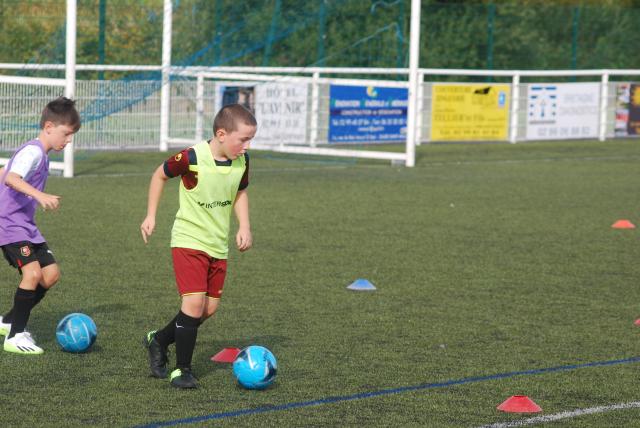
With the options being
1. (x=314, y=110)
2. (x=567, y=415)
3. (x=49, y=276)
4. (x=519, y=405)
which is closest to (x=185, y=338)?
(x=49, y=276)

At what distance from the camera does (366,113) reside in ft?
67.6

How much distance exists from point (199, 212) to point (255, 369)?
0.85 m

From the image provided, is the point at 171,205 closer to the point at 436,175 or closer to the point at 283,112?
the point at 436,175

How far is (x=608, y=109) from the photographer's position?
26.6 m

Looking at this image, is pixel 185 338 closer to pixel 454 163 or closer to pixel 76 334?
pixel 76 334

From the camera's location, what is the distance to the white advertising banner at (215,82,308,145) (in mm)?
20219

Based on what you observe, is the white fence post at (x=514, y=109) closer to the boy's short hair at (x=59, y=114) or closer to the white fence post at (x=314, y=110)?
the white fence post at (x=314, y=110)

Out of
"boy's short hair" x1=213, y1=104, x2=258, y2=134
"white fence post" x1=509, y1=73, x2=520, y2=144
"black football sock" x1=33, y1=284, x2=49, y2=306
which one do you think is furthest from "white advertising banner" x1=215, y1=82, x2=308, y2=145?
"boy's short hair" x1=213, y1=104, x2=258, y2=134

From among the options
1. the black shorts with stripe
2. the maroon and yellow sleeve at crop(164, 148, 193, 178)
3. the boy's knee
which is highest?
the maroon and yellow sleeve at crop(164, 148, 193, 178)

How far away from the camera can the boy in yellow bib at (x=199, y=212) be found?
6121mm

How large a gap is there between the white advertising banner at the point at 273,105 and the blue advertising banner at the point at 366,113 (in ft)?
2.38

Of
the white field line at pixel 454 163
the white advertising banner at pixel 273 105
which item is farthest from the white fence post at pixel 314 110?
the white field line at pixel 454 163

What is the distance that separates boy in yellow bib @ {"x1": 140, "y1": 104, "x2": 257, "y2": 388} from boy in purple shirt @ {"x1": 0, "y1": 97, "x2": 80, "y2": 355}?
84 centimetres

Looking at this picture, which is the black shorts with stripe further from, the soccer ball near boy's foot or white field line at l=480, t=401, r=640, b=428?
white field line at l=480, t=401, r=640, b=428
